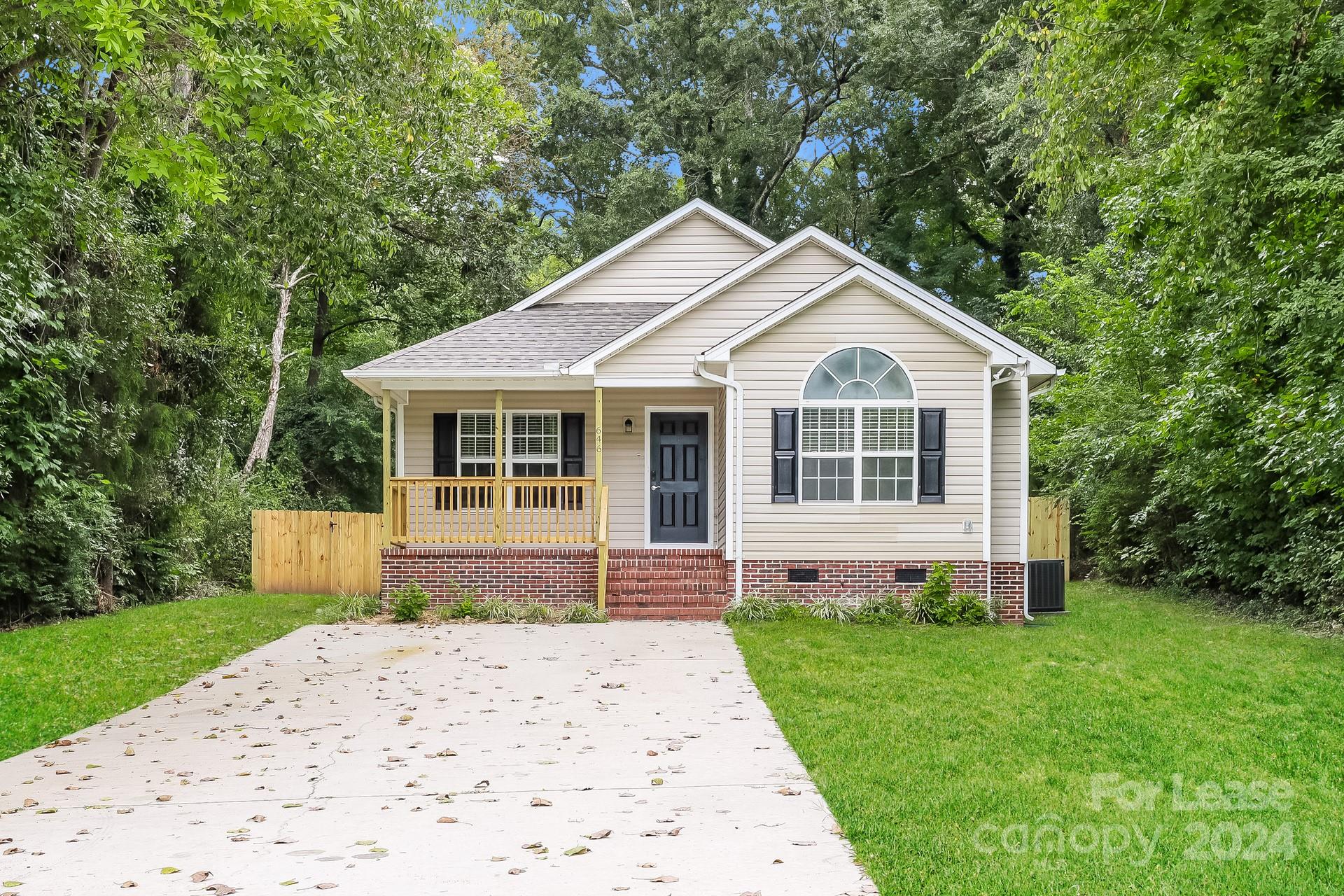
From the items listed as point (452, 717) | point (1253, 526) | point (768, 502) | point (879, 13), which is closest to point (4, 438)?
point (452, 717)

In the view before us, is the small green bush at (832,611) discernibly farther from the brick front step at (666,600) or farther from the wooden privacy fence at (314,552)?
the wooden privacy fence at (314,552)

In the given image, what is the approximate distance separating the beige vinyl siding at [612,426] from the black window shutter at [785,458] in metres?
2.21

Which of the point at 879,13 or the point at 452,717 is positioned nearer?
the point at 452,717

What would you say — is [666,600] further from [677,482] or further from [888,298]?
[888,298]

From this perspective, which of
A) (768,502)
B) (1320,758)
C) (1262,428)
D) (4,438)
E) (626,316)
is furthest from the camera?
(626,316)

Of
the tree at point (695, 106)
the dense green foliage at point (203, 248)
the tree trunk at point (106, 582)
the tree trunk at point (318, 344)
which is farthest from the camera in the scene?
the tree at point (695, 106)

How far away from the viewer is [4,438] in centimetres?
1311

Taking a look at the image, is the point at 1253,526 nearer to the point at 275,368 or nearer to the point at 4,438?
the point at 4,438

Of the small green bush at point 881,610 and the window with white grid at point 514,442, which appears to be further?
the window with white grid at point 514,442

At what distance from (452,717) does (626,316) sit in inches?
400

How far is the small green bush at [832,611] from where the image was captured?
13352 millimetres

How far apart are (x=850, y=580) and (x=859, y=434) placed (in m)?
1.88

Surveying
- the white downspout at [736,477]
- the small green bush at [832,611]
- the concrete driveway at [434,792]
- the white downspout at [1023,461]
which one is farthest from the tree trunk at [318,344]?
the white downspout at [1023,461]

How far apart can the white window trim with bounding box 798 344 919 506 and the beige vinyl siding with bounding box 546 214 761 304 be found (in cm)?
422
